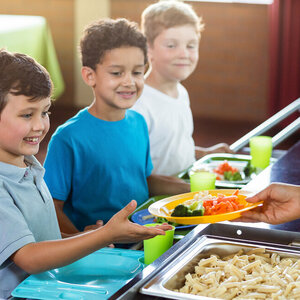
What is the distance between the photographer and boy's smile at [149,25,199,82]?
9.38ft

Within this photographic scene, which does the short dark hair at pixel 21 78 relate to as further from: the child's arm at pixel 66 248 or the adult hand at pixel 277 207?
the adult hand at pixel 277 207

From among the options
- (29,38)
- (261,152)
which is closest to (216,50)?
(29,38)

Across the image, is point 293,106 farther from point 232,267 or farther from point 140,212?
point 232,267

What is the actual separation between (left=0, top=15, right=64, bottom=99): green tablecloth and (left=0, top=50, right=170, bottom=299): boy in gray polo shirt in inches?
139

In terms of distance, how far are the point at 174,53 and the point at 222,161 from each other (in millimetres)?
575

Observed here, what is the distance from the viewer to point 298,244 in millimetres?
1570

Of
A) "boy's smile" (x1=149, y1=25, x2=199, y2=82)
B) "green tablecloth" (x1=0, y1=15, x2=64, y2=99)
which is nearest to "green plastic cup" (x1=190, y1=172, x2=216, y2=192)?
"boy's smile" (x1=149, y1=25, x2=199, y2=82)

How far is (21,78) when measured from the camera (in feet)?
4.99

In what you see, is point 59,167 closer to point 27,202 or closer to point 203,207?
point 27,202

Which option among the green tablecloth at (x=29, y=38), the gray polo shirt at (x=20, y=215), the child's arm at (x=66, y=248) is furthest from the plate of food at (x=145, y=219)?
the green tablecloth at (x=29, y=38)

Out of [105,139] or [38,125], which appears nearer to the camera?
[38,125]

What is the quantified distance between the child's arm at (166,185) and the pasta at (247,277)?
0.74 metres

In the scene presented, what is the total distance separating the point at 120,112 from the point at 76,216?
415mm

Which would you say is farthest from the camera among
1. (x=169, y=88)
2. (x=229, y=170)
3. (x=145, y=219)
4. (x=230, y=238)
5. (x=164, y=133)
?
(x=169, y=88)
